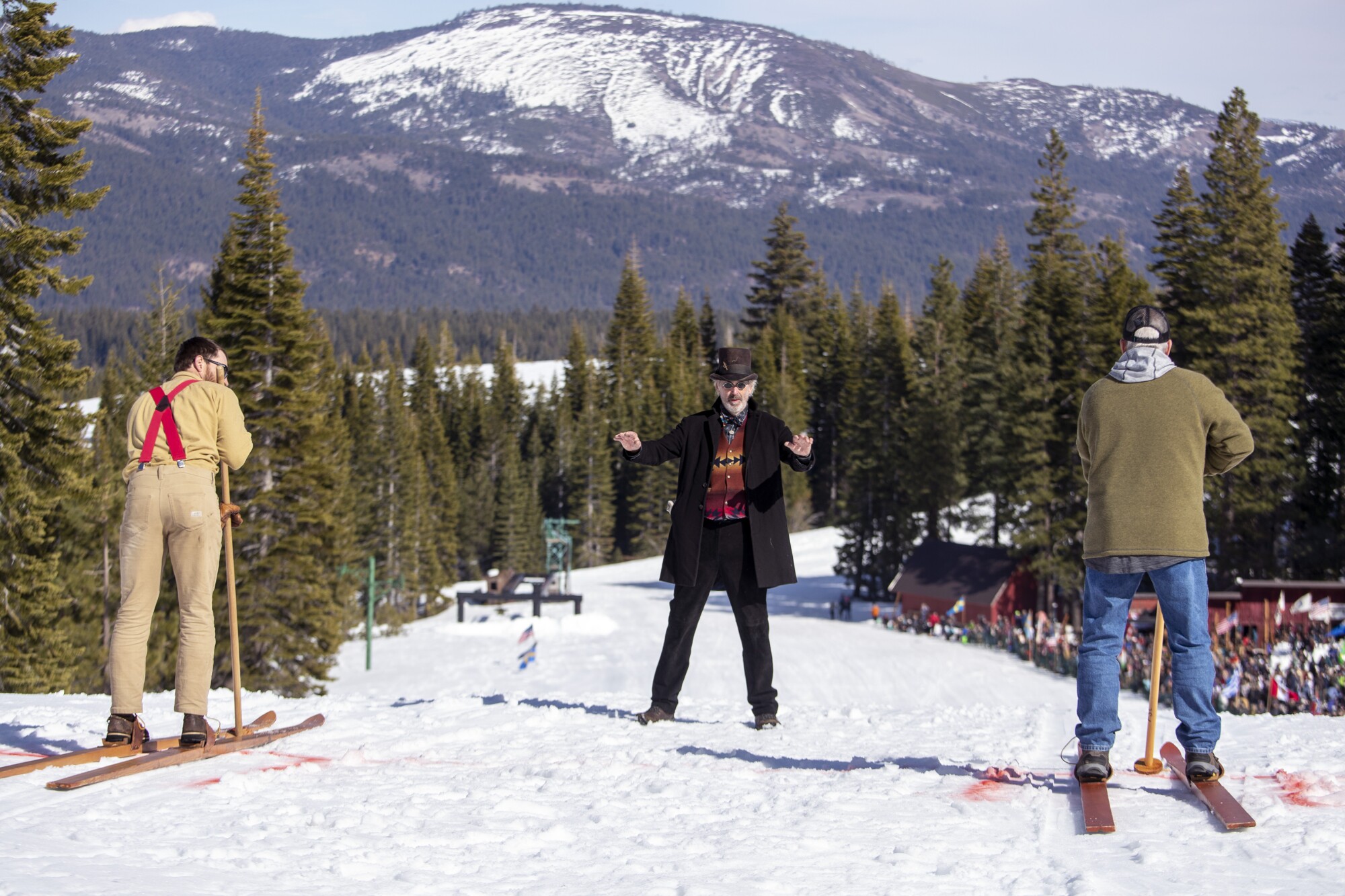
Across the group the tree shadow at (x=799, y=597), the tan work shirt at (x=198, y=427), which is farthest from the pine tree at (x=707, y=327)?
the tan work shirt at (x=198, y=427)

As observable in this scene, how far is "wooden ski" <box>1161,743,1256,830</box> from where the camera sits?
16.4 feet

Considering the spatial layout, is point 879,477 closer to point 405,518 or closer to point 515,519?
point 405,518

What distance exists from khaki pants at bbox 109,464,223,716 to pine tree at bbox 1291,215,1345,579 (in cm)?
3336

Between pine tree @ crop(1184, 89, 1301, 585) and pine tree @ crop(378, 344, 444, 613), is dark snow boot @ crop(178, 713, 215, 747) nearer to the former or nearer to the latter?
pine tree @ crop(1184, 89, 1301, 585)

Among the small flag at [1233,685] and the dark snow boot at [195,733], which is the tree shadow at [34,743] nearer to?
the dark snow boot at [195,733]

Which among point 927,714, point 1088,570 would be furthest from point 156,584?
point 927,714

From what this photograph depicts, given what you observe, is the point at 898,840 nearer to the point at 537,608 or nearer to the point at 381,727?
the point at 381,727

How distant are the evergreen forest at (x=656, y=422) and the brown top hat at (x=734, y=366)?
14.9 metres

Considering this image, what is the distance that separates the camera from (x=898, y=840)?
5027 millimetres

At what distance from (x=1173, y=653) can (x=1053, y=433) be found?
3542 centimetres

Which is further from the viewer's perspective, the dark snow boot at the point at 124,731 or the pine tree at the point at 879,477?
the pine tree at the point at 879,477

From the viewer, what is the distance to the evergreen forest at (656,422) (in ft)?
64.2

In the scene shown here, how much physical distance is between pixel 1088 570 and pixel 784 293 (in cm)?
9565

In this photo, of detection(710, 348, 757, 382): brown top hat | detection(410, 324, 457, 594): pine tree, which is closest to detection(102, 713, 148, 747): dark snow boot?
detection(710, 348, 757, 382): brown top hat
